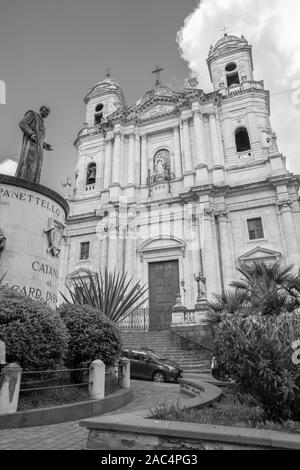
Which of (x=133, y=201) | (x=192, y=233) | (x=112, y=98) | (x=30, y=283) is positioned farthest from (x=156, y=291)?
(x=112, y=98)

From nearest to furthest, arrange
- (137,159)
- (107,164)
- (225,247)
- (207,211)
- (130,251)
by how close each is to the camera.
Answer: (225,247)
(207,211)
(130,251)
(137,159)
(107,164)

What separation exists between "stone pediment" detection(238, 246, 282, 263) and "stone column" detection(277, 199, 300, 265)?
72cm

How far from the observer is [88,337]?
23.0 feet

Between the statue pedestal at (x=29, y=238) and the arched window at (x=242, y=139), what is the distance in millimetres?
20951

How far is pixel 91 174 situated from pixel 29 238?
22805 millimetres

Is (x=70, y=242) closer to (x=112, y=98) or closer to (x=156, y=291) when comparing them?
(x=156, y=291)

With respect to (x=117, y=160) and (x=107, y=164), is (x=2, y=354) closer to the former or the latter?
(x=117, y=160)

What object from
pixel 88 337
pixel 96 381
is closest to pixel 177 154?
pixel 88 337

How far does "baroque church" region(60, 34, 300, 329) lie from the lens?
21922mm

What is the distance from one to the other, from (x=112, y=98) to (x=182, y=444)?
3487 centimetres

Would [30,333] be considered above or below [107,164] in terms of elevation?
below

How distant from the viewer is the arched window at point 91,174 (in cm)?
2962

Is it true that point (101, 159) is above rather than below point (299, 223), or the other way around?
above

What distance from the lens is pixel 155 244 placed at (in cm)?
2406
